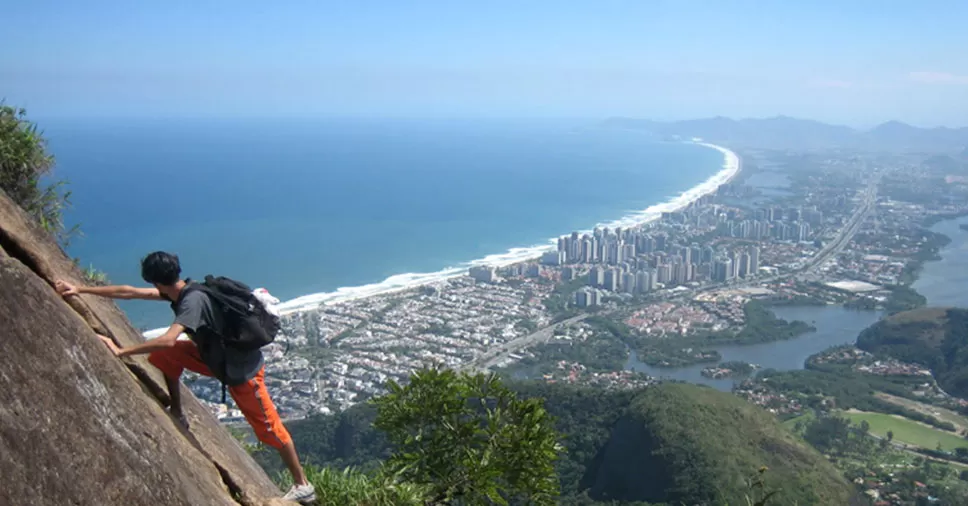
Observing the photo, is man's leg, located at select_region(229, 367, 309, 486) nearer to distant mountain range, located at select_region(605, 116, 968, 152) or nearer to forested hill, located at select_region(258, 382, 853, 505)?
forested hill, located at select_region(258, 382, 853, 505)

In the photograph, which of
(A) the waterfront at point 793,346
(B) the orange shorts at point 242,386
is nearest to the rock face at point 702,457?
(A) the waterfront at point 793,346

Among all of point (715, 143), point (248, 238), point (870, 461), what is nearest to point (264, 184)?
point (248, 238)

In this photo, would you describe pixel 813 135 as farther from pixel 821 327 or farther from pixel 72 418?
pixel 72 418

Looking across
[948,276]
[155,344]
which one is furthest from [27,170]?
[948,276]

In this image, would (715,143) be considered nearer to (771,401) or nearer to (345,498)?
(771,401)

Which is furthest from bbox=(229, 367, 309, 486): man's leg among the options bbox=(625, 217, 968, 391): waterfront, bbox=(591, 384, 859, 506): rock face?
bbox=(625, 217, 968, 391): waterfront

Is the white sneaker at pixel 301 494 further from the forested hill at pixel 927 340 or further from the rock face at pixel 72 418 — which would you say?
the forested hill at pixel 927 340
